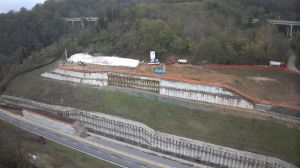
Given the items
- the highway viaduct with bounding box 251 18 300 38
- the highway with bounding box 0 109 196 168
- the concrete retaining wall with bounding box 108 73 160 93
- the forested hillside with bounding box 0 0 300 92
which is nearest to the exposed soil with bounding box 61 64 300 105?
the concrete retaining wall with bounding box 108 73 160 93

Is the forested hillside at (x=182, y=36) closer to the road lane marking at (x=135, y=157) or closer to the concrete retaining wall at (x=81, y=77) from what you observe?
the concrete retaining wall at (x=81, y=77)

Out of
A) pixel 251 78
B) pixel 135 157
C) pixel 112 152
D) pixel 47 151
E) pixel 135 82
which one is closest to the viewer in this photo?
pixel 135 157

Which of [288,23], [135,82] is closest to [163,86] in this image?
[135,82]

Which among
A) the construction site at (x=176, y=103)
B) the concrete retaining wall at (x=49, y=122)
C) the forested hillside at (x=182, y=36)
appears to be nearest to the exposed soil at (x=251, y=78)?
the construction site at (x=176, y=103)

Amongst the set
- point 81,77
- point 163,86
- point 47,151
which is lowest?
point 47,151

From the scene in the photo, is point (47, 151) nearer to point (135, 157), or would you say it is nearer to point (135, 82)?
point (135, 157)

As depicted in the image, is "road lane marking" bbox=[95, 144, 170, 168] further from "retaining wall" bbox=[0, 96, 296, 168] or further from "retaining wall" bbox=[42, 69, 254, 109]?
"retaining wall" bbox=[42, 69, 254, 109]

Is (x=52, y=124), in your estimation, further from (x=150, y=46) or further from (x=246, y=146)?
(x=246, y=146)
